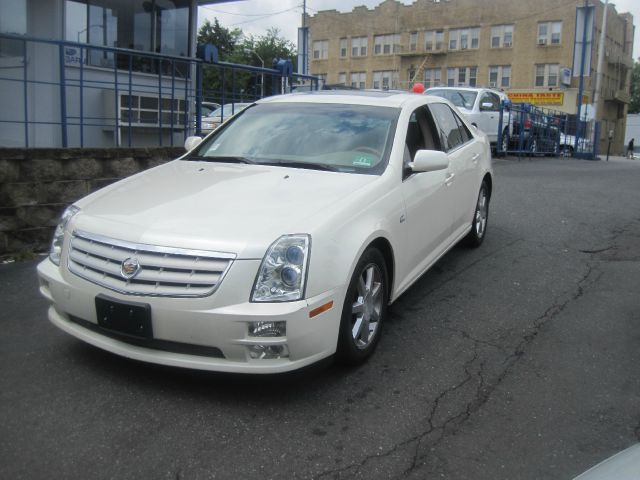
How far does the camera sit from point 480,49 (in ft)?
171

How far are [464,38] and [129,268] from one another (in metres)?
53.8

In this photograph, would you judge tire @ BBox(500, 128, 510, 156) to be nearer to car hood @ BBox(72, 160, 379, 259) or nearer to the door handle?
the door handle

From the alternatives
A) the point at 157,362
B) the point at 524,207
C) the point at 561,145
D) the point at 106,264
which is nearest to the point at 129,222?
the point at 106,264

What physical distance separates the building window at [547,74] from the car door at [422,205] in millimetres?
48098

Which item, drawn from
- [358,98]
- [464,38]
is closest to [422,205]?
[358,98]

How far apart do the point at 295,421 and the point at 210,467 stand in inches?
21.2

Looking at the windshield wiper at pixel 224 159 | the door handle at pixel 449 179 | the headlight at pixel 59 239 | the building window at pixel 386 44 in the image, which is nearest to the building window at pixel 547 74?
the building window at pixel 386 44

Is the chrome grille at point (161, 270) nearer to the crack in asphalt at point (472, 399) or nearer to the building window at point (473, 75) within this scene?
the crack in asphalt at point (472, 399)

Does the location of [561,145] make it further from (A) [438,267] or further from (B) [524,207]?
(A) [438,267]

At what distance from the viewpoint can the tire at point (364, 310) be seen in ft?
11.4

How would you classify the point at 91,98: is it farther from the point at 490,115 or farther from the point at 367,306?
the point at 490,115

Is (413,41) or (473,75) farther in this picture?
(413,41)

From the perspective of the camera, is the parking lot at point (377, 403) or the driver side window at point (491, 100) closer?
the parking lot at point (377, 403)

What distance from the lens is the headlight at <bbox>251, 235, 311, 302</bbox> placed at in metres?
3.09
